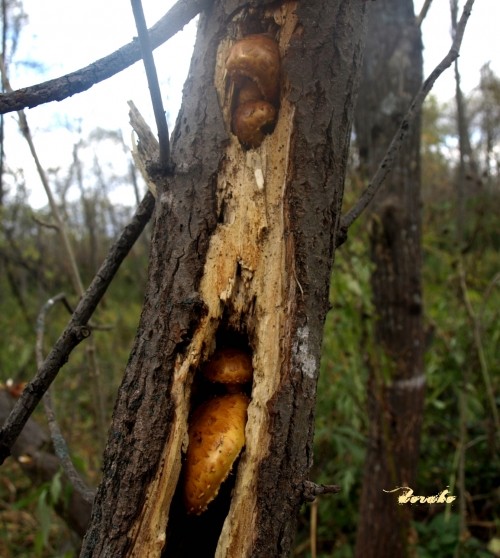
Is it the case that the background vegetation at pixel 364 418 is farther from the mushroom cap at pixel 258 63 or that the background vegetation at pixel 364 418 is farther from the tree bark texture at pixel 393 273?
the mushroom cap at pixel 258 63

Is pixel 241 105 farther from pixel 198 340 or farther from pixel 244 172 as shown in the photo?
pixel 198 340

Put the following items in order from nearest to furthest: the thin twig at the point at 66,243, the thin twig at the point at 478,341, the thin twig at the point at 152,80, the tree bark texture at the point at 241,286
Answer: the thin twig at the point at 152,80, the tree bark texture at the point at 241,286, the thin twig at the point at 66,243, the thin twig at the point at 478,341

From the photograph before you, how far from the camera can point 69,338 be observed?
1047 millimetres

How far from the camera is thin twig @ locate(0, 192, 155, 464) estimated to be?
101 cm

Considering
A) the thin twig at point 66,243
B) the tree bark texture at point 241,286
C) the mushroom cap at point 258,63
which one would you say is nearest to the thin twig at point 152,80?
the tree bark texture at point 241,286

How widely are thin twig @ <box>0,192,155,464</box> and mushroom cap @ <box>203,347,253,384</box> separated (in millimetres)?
293

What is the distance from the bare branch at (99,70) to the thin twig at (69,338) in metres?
0.29

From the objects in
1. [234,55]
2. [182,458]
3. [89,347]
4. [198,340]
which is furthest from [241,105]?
[89,347]

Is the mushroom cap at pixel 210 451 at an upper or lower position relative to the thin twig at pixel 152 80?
lower

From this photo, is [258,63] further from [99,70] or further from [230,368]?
[230,368]

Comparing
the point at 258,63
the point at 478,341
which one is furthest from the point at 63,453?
the point at 478,341

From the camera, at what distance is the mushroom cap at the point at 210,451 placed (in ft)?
2.94

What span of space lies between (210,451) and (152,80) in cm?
66

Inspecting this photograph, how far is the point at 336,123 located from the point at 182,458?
27.4 inches
